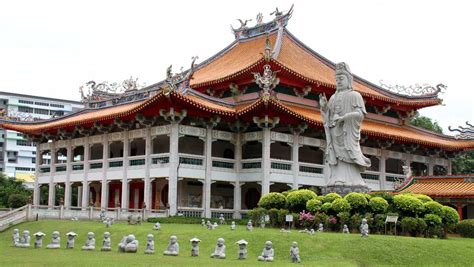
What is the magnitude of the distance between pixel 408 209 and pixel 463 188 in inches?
405

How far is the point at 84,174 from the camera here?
153 ft

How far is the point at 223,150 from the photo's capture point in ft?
149

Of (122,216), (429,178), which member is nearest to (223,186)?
(122,216)

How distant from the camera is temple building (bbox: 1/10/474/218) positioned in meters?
40.3

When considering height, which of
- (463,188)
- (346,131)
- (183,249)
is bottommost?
(183,249)

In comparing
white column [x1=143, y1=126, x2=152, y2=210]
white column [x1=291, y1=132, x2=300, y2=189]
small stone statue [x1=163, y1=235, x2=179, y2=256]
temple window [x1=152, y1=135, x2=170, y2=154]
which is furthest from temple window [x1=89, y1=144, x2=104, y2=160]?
small stone statue [x1=163, y1=235, x2=179, y2=256]

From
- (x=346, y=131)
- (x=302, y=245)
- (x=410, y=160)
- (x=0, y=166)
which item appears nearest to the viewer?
(x=302, y=245)

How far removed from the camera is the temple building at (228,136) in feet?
132

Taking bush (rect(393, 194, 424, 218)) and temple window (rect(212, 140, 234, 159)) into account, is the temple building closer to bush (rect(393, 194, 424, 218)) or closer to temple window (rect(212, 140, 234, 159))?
temple window (rect(212, 140, 234, 159))

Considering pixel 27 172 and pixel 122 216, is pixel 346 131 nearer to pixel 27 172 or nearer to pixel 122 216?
pixel 122 216

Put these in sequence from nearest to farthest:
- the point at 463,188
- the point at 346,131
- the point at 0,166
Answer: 1. the point at 346,131
2. the point at 463,188
3. the point at 0,166

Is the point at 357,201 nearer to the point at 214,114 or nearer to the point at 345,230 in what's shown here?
the point at 345,230

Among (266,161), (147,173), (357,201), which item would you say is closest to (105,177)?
(147,173)

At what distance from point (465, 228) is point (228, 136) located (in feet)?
54.2
